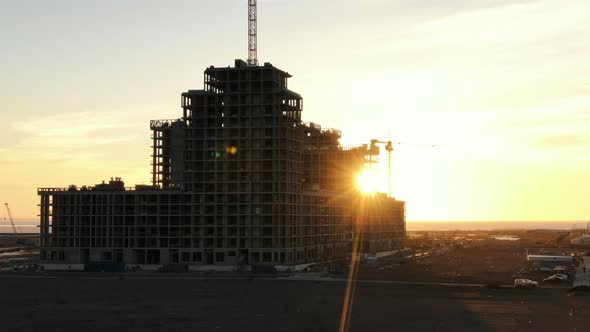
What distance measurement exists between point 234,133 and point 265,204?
751 inches

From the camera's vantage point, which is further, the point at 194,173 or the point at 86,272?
the point at 194,173

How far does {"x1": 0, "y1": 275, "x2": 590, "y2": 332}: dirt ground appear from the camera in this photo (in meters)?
85.4

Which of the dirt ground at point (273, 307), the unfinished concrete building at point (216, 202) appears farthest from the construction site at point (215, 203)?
the dirt ground at point (273, 307)

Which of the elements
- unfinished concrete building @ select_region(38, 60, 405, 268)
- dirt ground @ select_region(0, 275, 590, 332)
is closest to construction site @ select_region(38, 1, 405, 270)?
unfinished concrete building @ select_region(38, 60, 405, 268)

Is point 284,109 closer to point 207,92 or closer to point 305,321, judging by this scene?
point 207,92

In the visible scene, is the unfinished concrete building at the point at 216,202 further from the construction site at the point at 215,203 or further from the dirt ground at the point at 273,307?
the dirt ground at the point at 273,307

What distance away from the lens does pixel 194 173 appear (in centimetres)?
17712

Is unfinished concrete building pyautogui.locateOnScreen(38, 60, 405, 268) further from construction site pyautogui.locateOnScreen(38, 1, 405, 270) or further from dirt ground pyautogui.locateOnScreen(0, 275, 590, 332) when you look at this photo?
dirt ground pyautogui.locateOnScreen(0, 275, 590, 332)

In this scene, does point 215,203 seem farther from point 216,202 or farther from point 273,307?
point 273,307

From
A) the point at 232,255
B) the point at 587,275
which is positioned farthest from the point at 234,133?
the point at 587,275

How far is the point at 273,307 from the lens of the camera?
333 feet

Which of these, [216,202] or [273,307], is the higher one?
[216,202]

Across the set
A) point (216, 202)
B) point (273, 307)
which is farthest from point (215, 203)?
point (273, 307)

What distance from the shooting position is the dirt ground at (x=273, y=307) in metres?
85.4
